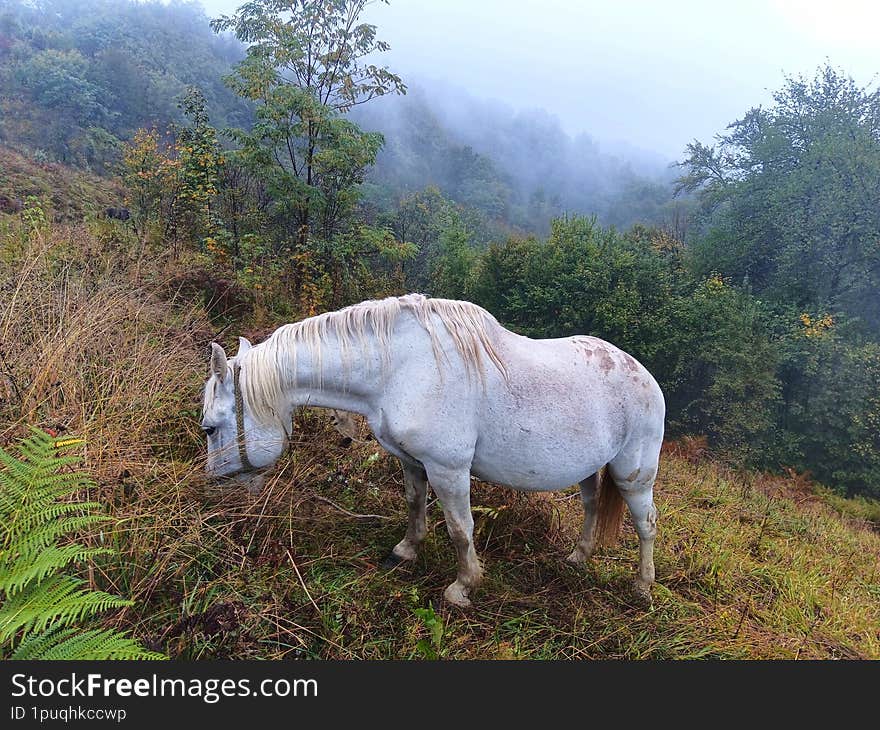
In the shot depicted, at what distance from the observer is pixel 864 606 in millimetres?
3699

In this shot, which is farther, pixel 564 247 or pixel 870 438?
pixel 564 247

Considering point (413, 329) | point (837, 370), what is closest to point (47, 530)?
point (413, 329)

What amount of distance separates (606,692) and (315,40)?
9.53m

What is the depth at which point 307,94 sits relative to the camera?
6.99 metres

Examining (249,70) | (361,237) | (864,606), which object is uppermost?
(249,70)

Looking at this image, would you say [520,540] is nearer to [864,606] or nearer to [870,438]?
[864,606]

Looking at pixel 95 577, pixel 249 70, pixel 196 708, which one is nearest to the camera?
pixel 196 708

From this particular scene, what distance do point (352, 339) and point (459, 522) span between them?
1.13 m

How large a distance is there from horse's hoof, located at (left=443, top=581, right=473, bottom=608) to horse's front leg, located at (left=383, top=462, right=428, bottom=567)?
1.07 feet

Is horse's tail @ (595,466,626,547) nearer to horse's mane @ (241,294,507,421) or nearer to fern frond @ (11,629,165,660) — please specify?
horse's mane @ (241,294,507,421)

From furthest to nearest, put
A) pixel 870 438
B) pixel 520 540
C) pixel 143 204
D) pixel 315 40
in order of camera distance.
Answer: pixel 870 438, pixel 143 204, pixel 315 40, pixel 520 540

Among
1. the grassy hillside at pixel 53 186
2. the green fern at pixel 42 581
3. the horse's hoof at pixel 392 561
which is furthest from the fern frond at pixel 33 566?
the grassy hillside at pixel 53 186

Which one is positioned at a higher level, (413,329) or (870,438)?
(413,329)

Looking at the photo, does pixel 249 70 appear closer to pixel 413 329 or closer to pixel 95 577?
pixel 413 329
